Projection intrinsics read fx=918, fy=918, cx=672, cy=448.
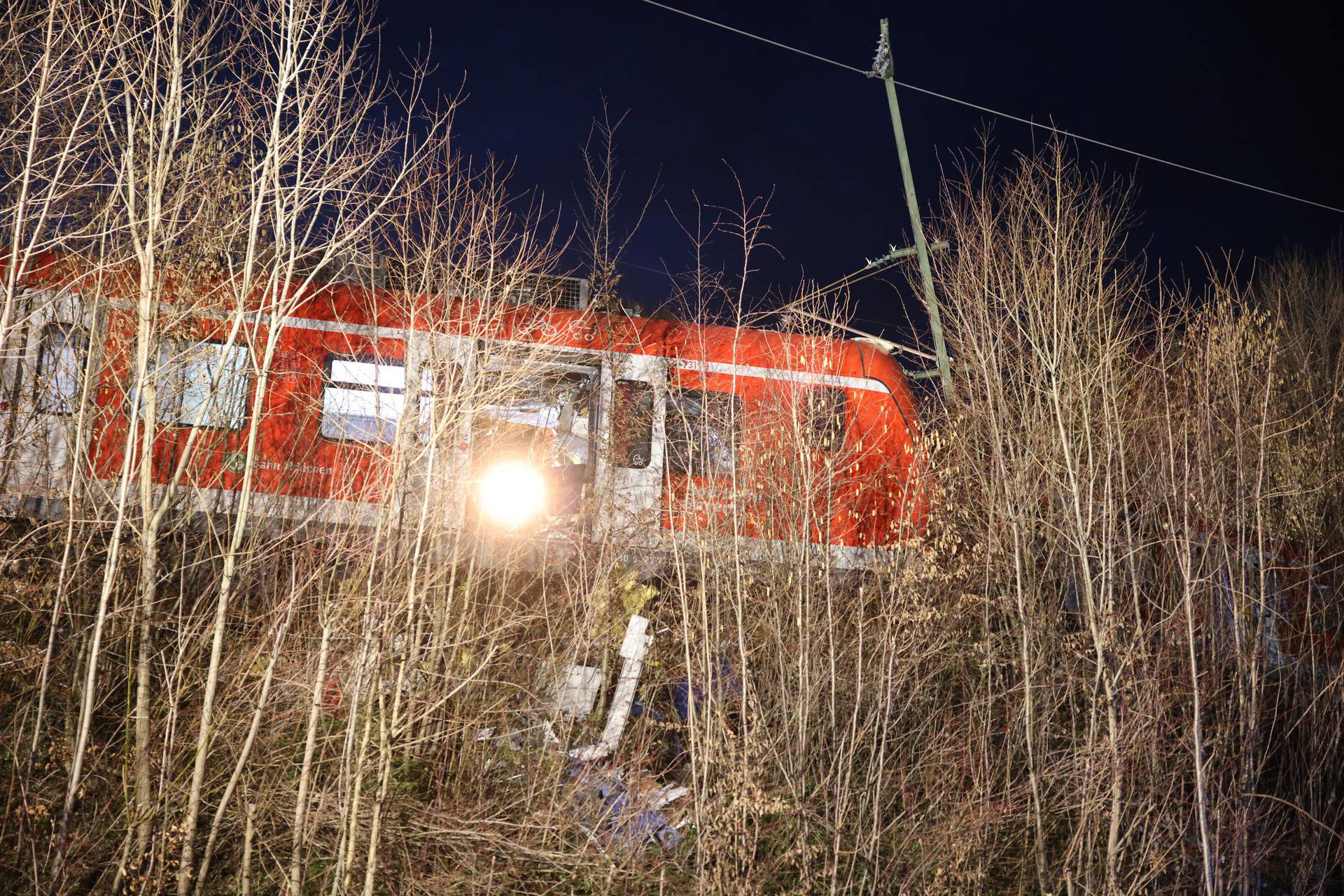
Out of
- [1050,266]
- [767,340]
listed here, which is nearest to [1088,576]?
[1050,266]

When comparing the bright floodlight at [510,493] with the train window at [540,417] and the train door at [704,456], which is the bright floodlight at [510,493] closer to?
the train window at [540,417]

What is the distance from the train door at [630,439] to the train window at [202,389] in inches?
110

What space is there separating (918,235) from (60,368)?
7809 mm

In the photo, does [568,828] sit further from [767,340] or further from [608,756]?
[767,340]

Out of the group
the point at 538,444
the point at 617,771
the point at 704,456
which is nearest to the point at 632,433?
the point at 538,444

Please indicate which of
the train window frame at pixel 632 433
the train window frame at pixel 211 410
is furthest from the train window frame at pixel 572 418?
the train window frame at pixel 211 410

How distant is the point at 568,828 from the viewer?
6.08m

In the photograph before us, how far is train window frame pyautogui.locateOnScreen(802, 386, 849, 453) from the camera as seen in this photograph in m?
6.45

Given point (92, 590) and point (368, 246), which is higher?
point (368, 246)

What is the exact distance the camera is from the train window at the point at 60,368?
19.7 ft

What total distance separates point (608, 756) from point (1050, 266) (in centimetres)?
496

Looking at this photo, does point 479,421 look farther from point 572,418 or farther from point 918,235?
point 918,235

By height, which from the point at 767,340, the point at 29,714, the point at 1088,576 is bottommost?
the point at 29,714

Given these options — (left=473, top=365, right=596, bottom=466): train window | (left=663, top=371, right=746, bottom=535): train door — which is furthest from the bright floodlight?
(left=663, top=371, right=746, bottom=535): train door
